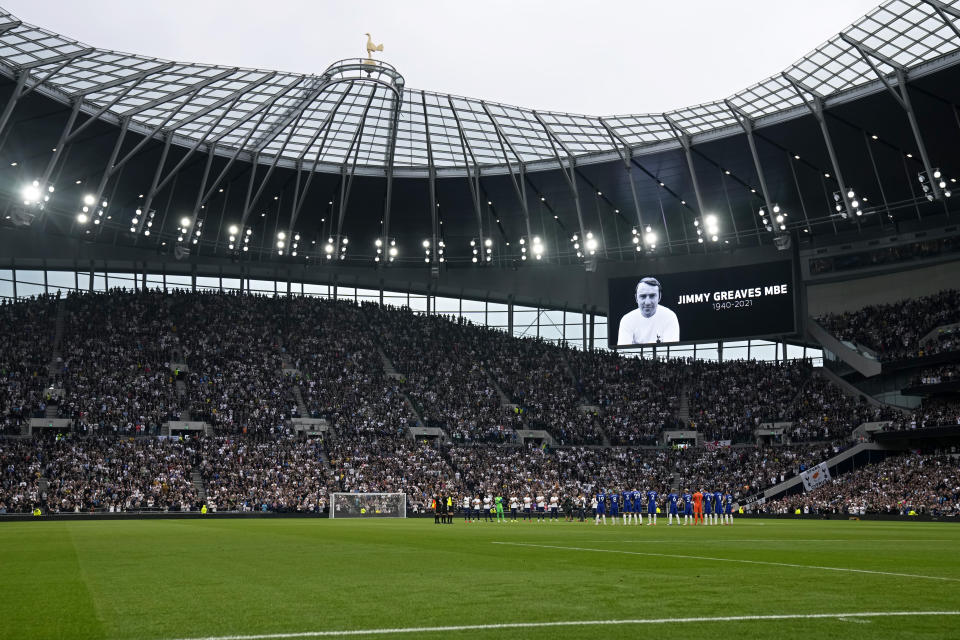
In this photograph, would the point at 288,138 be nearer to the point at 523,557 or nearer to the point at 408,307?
the point at 408,307

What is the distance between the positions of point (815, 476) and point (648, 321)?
58.8ft

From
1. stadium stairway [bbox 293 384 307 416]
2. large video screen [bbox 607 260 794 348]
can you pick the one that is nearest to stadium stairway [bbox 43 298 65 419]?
stadium stairway [bbox 293 384 307 416]

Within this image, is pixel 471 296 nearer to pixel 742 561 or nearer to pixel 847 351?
pixel 847 351

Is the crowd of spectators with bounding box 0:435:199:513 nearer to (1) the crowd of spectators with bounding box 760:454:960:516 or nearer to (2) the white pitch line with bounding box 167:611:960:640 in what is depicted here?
(1) the crowd of spectators with bounding box 760:454:960:516

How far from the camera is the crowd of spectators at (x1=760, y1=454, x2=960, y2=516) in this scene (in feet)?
158

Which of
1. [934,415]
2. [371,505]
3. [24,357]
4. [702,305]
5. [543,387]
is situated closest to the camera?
[371,505]

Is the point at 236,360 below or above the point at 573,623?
above

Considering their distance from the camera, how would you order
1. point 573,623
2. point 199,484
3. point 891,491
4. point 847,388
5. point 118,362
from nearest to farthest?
1. point 573,623
2. point 891,491
3. point 199,484
4. point 118,362
5. point 847,388

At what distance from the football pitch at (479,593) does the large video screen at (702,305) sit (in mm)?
47746

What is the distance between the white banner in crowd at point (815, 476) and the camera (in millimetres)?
57094

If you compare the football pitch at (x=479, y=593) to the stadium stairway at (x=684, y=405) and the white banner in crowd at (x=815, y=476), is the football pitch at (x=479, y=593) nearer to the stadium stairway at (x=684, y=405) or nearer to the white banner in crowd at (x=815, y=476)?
the white banner in crowd at (x=815, y=476)

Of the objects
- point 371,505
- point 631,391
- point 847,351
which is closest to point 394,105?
point 371,505

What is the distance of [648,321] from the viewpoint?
229 ft

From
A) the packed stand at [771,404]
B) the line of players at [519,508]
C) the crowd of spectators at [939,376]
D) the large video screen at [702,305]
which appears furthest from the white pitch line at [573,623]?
the large video screen at [702,305]
